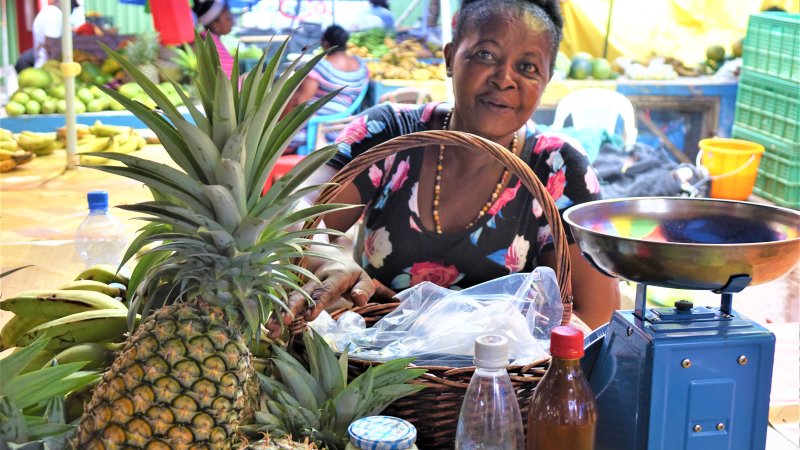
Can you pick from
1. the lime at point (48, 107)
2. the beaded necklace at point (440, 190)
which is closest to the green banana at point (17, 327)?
the beaded necklace at point (440, 190)

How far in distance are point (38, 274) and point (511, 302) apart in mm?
1958

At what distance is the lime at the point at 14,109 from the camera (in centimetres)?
568

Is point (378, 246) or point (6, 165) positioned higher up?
point (378, 246)

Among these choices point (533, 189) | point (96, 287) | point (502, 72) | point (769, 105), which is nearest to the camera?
point (533, 189)

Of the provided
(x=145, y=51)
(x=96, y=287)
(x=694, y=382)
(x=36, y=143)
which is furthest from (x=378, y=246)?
(x=145, y=51)

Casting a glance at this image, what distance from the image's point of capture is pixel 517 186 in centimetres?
248

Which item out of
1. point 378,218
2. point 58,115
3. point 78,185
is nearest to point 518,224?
point 378,218

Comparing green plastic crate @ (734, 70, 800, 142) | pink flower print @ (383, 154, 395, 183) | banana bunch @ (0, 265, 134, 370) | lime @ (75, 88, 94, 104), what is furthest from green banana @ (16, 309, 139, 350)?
green plastic crate @ (734, 70, 800, 142)

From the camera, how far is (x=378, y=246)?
2.52 meters

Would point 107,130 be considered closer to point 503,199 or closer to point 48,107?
point 48,107

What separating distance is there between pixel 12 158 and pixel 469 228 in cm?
297

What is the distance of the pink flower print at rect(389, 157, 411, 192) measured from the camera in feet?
8.18

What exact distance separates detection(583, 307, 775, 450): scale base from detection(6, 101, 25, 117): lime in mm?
5408

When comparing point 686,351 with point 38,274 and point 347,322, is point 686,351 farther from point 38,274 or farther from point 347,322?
point 38,274
